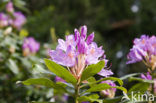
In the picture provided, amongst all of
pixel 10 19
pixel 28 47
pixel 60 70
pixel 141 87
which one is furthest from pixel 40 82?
pixel 10 19

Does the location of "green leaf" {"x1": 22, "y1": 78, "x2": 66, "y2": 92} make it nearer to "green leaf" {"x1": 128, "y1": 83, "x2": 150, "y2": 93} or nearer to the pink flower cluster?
"green leaf" {"x1": 128, "y1": 83, "x2": 150, "y2": 93}

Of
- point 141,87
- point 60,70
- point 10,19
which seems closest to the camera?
point 60,70

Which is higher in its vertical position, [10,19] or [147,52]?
[10,19]

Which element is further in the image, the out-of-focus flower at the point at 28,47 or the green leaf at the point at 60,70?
the out-of-focus flower at the point at 28,47

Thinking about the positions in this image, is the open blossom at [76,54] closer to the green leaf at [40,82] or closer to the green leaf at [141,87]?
the green leaf at [40,82]

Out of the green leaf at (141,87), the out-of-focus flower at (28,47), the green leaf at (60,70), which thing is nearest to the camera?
the green leaf at (60,70)

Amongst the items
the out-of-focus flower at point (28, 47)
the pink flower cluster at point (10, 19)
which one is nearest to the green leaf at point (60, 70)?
the out-of-focus flower at point (28, 47)

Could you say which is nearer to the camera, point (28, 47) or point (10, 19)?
point (28, 47)

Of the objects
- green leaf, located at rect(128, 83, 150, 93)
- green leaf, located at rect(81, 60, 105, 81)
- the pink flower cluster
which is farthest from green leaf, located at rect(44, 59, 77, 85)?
the pink flower cluster

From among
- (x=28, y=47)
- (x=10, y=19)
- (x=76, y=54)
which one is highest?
(x=10, y=19)

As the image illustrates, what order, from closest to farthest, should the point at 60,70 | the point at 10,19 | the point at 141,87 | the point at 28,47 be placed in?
the point at 60,70 < the point at 141,87 < the point at 28,47 < the point at 10,19

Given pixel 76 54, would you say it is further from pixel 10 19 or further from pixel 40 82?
pixel 10 19
